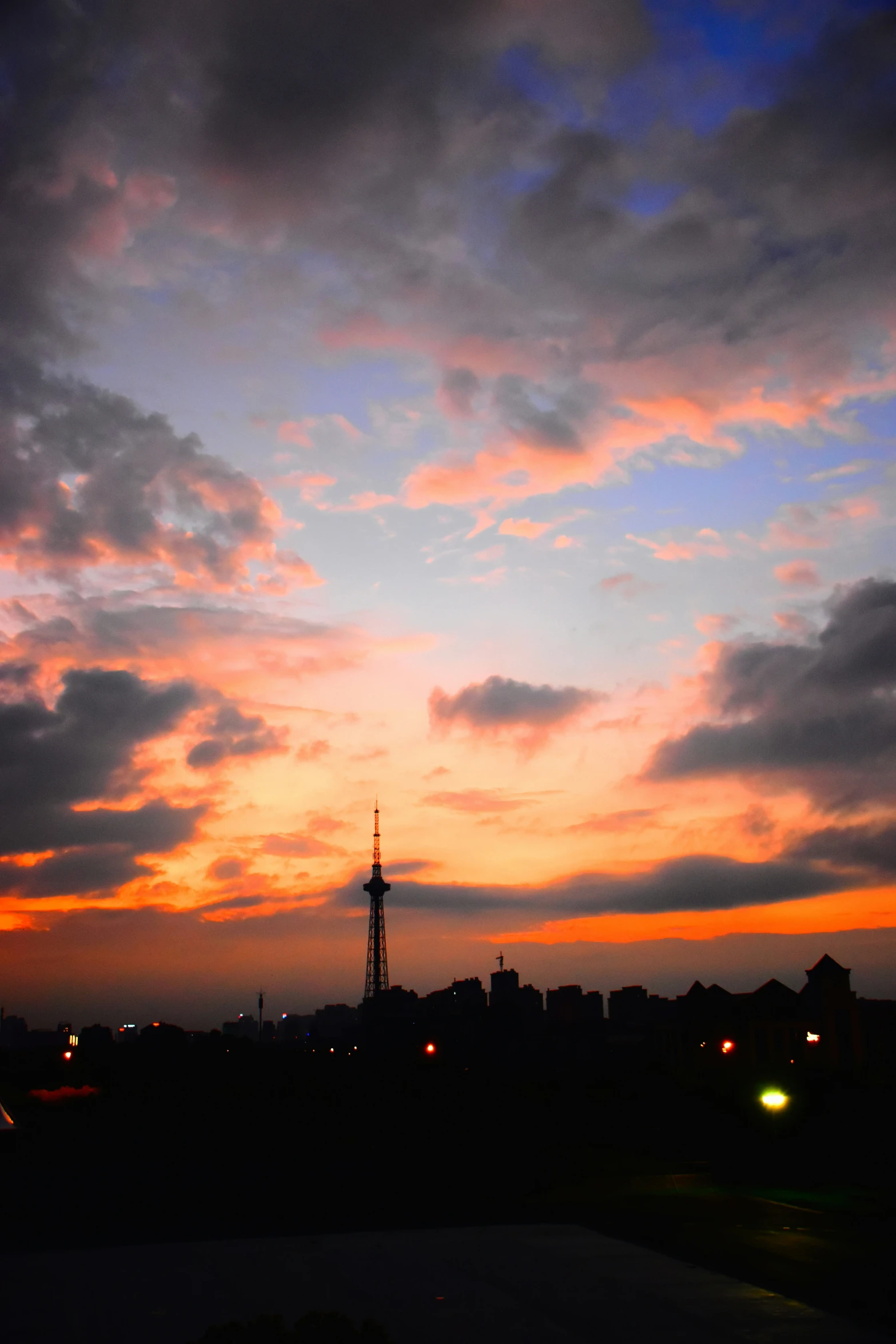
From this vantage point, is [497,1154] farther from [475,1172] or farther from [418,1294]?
[418,1294]

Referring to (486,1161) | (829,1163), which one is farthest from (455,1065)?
(829,1163)

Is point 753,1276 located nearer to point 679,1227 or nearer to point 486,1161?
point 679,1227

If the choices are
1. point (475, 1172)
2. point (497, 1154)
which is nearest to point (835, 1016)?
point (497, 1154)

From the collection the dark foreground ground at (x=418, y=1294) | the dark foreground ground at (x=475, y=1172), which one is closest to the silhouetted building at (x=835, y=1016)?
the dark foreground ground at (x=475, y=1172)

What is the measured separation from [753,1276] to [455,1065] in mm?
49746

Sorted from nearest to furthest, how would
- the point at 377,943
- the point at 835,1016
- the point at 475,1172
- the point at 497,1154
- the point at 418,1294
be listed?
the point at 418,1294
the point at 475,1172
the point at 497,1154
the point at 835,1016
the point at 377,943

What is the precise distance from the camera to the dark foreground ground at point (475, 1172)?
1716 cm

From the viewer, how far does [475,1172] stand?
93.2 ft

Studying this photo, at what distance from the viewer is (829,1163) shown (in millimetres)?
27078

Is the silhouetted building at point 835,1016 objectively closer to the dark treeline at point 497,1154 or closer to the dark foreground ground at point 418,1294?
the dark treeline at point 497,1154

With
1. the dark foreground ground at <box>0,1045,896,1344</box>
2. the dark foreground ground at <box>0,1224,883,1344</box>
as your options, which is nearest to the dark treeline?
the dark foreground ground at <box>0,1045,896,1344</box>

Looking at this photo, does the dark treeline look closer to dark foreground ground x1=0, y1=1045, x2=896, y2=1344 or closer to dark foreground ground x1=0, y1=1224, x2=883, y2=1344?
dark foreground ground x1=0, y1=1045, x2=896, y2=1344

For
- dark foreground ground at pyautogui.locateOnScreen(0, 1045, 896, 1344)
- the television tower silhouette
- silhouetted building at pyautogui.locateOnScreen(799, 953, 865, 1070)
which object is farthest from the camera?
the television tower silhouette

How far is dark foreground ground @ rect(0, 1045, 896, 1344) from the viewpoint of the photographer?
675 inches
